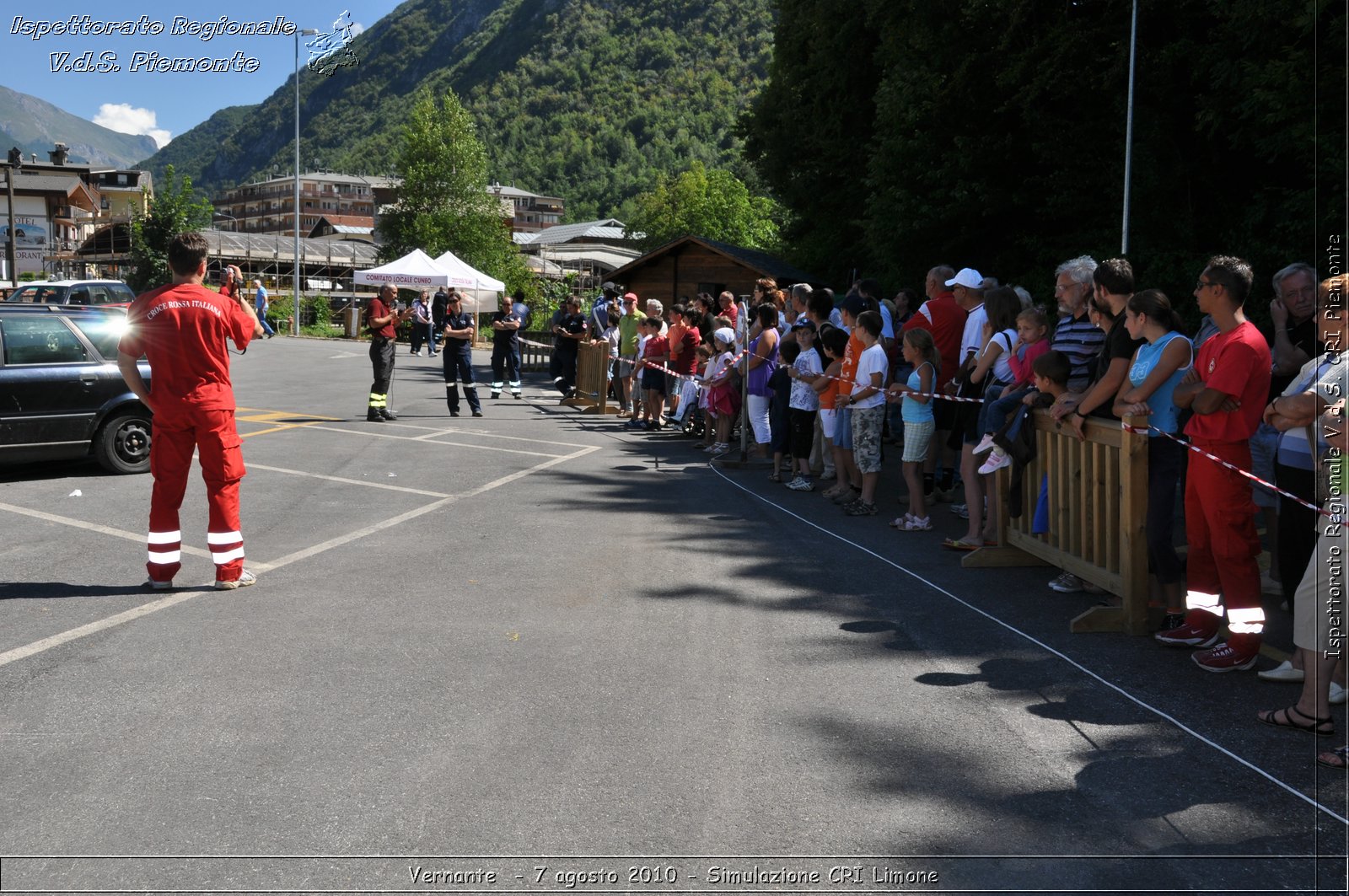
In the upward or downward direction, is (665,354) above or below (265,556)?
above

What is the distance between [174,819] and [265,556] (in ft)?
15.3

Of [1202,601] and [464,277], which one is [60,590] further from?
[464,277]

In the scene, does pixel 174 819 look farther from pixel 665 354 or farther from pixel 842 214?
pixel 842 214

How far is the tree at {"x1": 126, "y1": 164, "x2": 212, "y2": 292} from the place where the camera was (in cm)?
6388

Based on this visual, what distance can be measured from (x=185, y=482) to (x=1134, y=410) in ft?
18.5

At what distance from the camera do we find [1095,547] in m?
7.37

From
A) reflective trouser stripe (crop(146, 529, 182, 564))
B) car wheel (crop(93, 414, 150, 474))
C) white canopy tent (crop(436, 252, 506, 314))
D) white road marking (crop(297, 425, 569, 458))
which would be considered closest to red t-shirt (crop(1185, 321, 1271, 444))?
reflective trouser stripe (crop(146, 529, 182, 564))

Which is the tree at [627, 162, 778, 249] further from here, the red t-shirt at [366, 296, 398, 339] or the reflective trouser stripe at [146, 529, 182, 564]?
the reflective trouser stripe at [146, 529, 182, 564]

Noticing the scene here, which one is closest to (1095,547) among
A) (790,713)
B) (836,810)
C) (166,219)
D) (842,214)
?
(790,713)

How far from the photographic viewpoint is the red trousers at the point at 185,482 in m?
7.56

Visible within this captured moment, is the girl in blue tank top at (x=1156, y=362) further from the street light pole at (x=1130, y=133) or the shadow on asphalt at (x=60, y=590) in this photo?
the street light pole at (x=1130, y=133)

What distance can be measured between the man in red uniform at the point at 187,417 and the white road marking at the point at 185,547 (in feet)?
0.97

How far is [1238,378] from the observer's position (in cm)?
599

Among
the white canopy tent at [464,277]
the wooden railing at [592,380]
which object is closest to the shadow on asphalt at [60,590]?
the wooden railing at [592,380]
